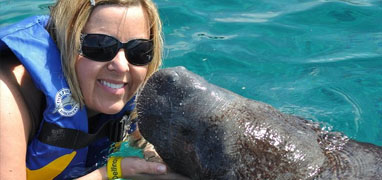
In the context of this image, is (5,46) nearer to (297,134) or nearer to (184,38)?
(297,134)

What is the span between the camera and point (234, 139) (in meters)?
3.99

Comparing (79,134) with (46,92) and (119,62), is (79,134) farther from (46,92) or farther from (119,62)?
(119,62)

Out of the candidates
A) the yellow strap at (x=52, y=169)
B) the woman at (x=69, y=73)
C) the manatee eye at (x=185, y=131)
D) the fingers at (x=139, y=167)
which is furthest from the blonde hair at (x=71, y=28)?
the manatee eye at (x=185, y=131)

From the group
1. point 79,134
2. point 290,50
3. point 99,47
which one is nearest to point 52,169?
point 79,134

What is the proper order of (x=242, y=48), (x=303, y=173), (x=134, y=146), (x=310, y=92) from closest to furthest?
(x=303, y=173), (x=134, y=146), (x=310, y=92), (x=242, y=48)

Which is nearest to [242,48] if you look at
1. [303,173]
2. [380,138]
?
[380,138]

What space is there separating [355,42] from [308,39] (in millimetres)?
768

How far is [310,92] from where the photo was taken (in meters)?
8.06

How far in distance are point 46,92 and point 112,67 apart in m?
0.62

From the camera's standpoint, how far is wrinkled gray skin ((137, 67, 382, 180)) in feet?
13.0

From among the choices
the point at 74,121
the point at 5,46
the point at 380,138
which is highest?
the point at 5,46

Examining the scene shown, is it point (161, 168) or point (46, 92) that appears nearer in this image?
point (161, 168)

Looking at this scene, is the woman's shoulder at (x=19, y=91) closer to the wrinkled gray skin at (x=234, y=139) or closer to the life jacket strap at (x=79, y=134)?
the life jacket strap at (x=79, y=134)

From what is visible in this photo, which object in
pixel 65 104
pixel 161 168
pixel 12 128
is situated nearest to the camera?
pixel 161 168
